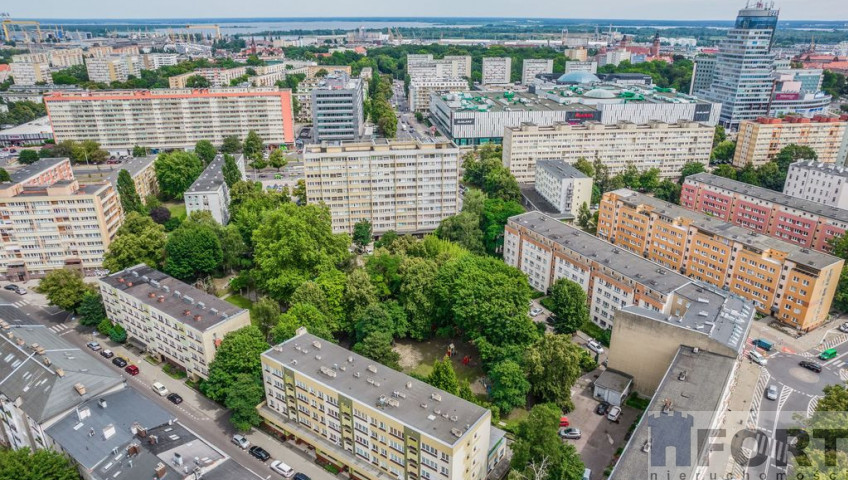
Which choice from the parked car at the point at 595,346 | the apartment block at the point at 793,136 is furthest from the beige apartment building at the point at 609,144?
the parked car at the point at 595,346

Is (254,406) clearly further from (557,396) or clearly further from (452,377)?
(557,396)

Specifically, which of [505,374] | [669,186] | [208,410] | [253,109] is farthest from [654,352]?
[253,109]

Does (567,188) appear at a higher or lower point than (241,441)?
higher

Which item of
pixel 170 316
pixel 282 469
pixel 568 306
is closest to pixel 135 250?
pixel 170 316

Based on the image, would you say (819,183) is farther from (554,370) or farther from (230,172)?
(230,172)

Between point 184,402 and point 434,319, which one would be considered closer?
point 184,402

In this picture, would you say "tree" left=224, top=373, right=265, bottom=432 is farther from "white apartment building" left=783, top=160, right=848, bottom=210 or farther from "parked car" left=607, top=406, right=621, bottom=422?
"white apartment building" left=783, top=160, right=848, bottom=210
